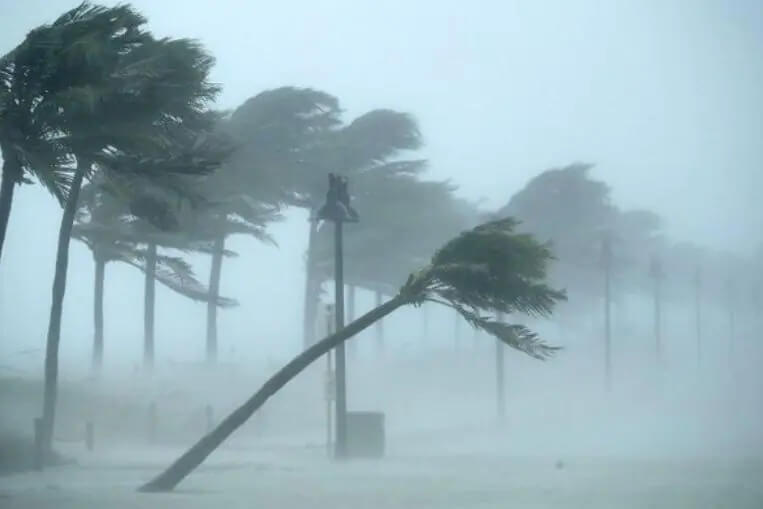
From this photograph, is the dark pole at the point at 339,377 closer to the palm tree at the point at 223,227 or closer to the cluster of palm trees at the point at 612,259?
the palm tree at the point at 223,227

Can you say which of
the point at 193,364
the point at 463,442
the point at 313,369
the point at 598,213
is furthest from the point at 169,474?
the point at 598,213

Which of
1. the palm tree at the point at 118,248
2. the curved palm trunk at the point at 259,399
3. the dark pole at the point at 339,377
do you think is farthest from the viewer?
the palm tree at the point at 118,248

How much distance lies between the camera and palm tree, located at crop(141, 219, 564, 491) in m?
19.6

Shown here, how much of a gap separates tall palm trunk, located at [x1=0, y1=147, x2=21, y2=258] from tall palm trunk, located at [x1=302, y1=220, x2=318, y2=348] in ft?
94.7

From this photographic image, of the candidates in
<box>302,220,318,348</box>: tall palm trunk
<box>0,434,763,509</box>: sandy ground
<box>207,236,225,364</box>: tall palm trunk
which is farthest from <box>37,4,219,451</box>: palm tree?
<box>302,220,318,348</box>: tall palm trunk

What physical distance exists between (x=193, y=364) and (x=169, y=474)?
91.9 ft

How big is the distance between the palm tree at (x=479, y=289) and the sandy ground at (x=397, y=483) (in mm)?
1169

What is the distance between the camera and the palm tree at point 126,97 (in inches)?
826

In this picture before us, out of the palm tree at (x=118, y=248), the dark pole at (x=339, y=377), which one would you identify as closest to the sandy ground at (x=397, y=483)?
the dark pole at (x=339, y=377)

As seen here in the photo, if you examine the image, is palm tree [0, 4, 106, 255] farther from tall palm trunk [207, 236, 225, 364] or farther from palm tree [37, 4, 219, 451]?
tall palm trunk [207, 236, 225, 364]

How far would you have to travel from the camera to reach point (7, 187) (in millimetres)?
21859

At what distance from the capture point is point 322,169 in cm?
4928

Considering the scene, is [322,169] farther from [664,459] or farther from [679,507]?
[679,507]

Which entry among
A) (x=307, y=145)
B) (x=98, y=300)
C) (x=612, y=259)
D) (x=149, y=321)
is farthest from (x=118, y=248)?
(x=612, y=259)
